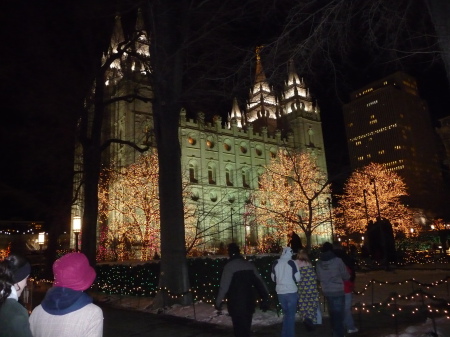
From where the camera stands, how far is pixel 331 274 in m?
6.61

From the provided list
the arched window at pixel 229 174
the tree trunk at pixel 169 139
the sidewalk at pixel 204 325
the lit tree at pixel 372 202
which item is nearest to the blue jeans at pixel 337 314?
the sidewalk at pixel 204 325

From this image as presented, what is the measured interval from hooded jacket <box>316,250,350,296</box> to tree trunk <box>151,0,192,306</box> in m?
5.25

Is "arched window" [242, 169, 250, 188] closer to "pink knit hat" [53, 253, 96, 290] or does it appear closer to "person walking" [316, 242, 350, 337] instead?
"person walking" [316, 242, 350, 337]

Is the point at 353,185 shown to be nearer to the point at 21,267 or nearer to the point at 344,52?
the point at 344,52

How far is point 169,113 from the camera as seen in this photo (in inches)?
483

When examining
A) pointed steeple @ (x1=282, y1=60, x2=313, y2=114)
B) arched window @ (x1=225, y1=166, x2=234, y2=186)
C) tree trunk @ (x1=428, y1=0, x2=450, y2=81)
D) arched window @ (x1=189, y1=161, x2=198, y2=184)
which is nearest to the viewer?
tree trunk @ (x1=428, y1=0, x2=450, y2=81)

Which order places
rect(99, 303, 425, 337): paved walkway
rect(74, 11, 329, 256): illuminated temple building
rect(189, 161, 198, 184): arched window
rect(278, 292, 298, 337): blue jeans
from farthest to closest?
rect(189, 161, 198, 184): arched window < rect(74, 11, 329, 256): illuminated temple building < rect(99, 303, 425, 337): paved walkway < rect(278, 292, 298, 337): blue jeans

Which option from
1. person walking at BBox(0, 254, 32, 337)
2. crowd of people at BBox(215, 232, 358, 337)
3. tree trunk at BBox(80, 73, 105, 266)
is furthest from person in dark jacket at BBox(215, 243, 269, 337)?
tree trunk at BBox(80, 73, 105, 266)

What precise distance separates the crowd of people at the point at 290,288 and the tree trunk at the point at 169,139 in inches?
174

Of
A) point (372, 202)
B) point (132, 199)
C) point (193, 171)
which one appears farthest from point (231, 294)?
point (193, 171)

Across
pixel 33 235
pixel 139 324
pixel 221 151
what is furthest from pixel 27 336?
pixel 33 235

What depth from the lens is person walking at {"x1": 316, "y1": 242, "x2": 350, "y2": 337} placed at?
6.46m

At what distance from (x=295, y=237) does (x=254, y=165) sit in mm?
51802

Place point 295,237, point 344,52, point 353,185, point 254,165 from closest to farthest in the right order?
point 344,52 < point 295,237 < point 353,185 < point 254,165
